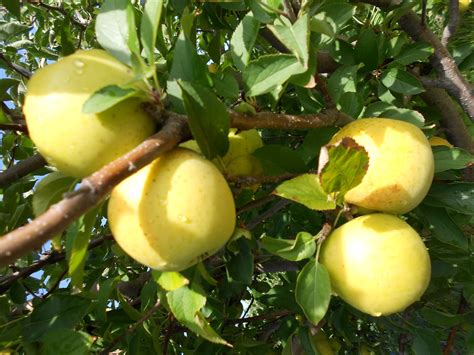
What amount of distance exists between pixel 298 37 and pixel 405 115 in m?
0.36

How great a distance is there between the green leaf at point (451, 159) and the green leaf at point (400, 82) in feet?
0.59

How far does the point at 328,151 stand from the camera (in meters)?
0.82

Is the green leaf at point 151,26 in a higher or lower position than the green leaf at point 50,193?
higher

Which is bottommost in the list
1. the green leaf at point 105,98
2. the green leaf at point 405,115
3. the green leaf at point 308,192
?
the green leaf at point 308,192

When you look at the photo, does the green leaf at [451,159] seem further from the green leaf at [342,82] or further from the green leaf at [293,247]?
the green leaf at [293,247]

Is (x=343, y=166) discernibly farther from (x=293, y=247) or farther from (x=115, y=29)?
(x=115, y=29)

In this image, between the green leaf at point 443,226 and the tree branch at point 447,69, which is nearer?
the green leaf at point 443,226

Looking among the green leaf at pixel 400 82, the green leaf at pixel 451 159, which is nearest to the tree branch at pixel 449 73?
the green leaf at pixel 400 82

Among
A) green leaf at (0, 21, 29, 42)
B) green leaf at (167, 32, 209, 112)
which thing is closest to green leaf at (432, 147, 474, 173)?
green leaf at (167, 32, 209, 112)

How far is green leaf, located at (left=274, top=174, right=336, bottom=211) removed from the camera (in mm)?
848

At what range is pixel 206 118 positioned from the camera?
2.44 ft

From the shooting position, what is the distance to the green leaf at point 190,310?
0.90 meters

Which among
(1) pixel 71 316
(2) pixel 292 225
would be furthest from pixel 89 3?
(1) pixel 71 316

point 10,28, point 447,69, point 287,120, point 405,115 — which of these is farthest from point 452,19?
point 10,28
